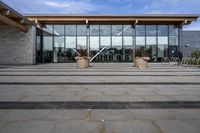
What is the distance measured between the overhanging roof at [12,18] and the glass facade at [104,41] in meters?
6.26

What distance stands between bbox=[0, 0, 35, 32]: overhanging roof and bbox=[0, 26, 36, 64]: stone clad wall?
1.07m

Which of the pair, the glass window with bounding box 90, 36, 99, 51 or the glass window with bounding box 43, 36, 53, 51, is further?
the glass window with bounding box 90, 36, 99, 51

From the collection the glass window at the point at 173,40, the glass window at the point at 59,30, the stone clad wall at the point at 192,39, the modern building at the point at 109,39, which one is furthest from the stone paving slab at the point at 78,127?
the stone clad wall at the point at 192,39

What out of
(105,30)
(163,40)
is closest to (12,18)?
(105,30)

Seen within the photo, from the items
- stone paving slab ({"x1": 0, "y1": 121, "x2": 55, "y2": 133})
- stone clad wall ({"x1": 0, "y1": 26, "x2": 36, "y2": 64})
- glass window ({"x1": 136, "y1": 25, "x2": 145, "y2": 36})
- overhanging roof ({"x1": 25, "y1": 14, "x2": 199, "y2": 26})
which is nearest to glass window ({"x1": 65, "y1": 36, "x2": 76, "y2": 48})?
overhanging roof ({"x1": 25, "y1": 14, "x2": 199, "y2": 26})

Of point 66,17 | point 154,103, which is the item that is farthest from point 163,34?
point 154,103

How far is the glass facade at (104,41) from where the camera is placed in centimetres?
3544

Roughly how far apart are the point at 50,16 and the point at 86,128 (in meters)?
28.9

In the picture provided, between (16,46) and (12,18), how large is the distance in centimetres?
507

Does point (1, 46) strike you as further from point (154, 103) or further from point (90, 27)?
point (154, 103)

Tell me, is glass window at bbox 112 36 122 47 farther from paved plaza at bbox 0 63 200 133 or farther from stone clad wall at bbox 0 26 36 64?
paved plaza at bbox 0 63 200 133

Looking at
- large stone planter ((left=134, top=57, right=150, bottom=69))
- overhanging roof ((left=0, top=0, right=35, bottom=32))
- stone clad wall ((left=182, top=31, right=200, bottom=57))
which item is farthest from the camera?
stone clad wall ((left=182, top=31, right=200, bottom=57))

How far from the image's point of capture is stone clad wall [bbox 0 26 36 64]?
30172 mm

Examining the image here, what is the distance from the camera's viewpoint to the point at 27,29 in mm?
29953
